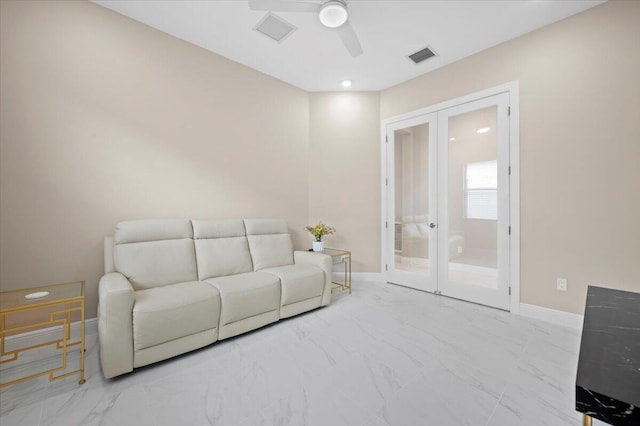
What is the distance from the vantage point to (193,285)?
233cm

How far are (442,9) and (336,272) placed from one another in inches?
136

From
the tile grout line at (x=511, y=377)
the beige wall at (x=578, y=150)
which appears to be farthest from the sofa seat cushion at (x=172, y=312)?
the beige wall at (x=578, y=150)

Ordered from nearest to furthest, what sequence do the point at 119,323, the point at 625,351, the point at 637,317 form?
the point at 625,351 < the point at 637,317 < the point at 119,323

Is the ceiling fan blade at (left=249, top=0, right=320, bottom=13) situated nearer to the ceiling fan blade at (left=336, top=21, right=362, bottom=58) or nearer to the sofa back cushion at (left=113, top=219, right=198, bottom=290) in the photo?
the ceiling fan blade at (left=336, top=21, right=362, bottom=58)

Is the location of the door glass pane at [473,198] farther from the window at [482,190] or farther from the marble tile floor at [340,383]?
the marble tile floor at [340,383]

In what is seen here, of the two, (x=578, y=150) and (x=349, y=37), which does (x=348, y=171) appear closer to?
(x=349, y=37)

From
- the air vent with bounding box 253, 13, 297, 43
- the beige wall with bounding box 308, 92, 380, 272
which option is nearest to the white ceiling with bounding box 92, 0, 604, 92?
the air vent with bounding box 253, 13, 297, 43

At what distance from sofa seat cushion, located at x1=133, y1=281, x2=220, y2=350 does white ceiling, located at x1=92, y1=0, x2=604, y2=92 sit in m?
2.58

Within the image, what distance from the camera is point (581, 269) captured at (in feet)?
8.36

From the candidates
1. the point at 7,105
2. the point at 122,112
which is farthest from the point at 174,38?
the point at 7,105

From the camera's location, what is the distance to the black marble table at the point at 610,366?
1.80ft

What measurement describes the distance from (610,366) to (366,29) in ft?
10.2

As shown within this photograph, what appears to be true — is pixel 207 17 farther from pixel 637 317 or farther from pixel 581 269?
pixel 581 269

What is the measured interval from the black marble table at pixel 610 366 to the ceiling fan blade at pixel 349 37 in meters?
2.55
